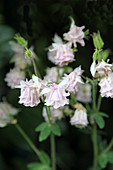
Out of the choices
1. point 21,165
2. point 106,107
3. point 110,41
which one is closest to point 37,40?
point 110,41

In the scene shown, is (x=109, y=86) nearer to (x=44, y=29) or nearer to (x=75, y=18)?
(x=75, y=18)

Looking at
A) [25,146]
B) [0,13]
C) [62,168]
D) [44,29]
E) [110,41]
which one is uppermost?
[0,13]

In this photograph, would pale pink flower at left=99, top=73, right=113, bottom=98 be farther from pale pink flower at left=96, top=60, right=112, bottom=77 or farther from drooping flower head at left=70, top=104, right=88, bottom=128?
drooping flower head at left=70, top=104, right=88, bottom=128

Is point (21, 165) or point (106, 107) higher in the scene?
point (106, 107)

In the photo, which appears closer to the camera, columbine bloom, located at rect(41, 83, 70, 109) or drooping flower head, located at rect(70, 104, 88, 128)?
columbine bloom, located at rect(41, 83, 70, 109)

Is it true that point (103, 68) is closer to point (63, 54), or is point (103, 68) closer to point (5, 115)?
point (63, 54)

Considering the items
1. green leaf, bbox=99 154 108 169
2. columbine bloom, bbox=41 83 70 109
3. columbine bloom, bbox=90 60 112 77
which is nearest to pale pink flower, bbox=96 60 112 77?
columbine bloom, bbox=90 60 112 77

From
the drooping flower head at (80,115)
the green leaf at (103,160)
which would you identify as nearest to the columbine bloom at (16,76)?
the drooping flower head at (80,115)

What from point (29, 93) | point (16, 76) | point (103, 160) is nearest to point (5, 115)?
point (16, 76)
